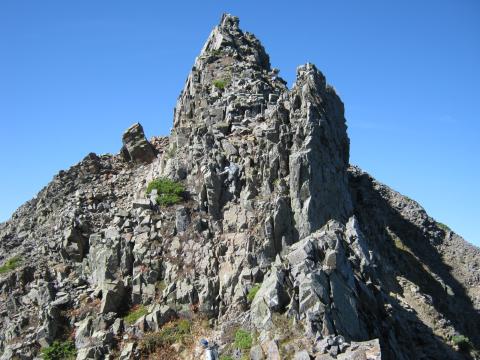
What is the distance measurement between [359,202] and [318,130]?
15.9m

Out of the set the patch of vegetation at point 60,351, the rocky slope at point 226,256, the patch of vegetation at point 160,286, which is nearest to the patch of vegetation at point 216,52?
the rocky slope at point 226,256

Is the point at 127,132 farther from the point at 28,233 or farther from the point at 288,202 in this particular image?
the point at 288,202

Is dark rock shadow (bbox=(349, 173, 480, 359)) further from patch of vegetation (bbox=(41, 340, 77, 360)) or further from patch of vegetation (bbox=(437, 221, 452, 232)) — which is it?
patch of vegetation (bbox=(41, 340, 77, 360))

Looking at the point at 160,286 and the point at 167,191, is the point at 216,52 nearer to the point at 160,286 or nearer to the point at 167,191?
the point at 167,191

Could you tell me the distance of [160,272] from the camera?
29.4 m

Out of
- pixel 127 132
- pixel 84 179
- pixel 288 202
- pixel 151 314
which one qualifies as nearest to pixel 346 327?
pixel 288 202

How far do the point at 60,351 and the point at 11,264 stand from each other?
36.2 feet

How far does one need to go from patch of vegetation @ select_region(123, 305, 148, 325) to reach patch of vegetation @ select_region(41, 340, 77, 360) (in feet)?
10.2

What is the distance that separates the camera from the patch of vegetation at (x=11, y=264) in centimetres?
3506

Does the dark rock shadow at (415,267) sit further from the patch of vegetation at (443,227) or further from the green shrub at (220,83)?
the green shrub at (220,83)

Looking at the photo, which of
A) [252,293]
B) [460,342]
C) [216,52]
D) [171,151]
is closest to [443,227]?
[460,342]

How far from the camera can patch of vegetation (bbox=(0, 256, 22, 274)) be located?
3506cm

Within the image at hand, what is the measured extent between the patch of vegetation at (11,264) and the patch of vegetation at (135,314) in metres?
11.7

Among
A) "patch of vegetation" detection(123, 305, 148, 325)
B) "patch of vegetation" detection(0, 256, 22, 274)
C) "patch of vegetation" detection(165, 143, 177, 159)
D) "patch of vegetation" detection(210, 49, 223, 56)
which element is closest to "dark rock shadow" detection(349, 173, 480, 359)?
"patch of vegetation" detection(123, 305, 148, 325)
